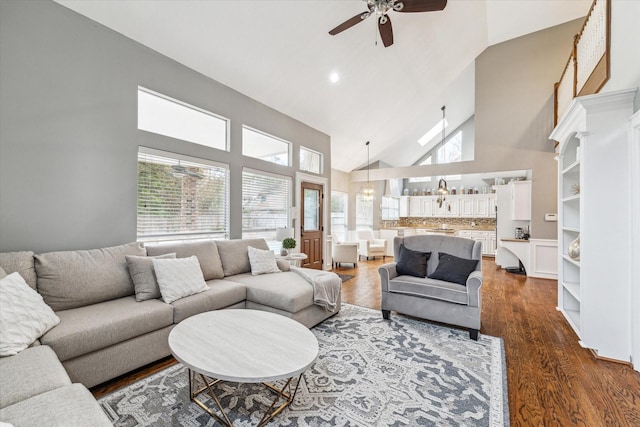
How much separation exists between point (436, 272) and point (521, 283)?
3.31 m

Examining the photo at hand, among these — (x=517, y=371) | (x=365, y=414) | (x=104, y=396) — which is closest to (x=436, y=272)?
(x=517, y=371)

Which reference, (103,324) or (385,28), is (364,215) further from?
(103,324)

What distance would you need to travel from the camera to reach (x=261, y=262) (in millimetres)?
3699

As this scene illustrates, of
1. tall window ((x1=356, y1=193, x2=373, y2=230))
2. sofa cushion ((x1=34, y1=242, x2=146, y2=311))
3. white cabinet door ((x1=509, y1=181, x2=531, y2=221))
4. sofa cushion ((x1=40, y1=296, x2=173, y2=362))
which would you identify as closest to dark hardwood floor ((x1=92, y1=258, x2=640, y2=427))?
sofa cushion ((x1=40, y1=296, x2=173, y2=362))

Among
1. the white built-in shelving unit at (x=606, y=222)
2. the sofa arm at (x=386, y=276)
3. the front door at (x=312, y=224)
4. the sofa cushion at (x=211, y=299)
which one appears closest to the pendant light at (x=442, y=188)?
the front door at (x=312, y=224)

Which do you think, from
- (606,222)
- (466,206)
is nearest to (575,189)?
(606,222)

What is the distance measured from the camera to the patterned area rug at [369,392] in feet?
5.71

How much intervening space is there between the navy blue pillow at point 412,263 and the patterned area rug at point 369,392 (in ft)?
2.79

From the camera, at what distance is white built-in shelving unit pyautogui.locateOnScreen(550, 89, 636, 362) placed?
8.18 feet

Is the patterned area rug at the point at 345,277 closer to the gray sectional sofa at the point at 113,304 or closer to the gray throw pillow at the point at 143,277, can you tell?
the gray sectional sofa at the point at 113,304

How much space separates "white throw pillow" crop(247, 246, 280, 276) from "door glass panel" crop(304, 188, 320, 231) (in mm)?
2001

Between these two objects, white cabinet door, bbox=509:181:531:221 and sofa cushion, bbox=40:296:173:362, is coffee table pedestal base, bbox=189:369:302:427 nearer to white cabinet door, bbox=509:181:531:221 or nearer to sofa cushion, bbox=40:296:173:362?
sofa cushion, bbox=40:296:173:362

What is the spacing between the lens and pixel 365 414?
70.4 inches

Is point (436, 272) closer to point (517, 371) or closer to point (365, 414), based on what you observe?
point (517, 371)
